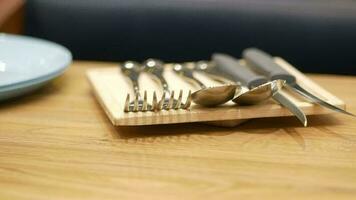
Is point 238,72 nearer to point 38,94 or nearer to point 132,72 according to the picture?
point 132,72

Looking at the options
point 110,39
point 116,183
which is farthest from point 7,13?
point 116,183

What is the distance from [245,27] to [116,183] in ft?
2.42

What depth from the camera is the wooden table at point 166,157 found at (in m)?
0.57

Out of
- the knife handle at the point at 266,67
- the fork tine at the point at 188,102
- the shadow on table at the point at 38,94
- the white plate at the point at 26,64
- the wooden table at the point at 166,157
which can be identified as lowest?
the shadow on table at the point at 38,94

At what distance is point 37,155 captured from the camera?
2.12ft

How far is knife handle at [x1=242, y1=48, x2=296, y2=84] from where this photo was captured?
2.69 ft

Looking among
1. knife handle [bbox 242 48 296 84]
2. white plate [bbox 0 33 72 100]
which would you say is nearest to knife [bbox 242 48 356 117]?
knife handle [bbox 242 48 296 84]

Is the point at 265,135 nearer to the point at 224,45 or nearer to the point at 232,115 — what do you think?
the point at 232,115

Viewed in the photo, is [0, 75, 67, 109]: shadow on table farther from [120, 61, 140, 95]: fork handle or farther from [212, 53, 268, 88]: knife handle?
[212, 53, 268, 88]: knife handle

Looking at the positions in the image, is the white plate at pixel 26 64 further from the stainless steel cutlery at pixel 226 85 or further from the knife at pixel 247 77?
the knife at pixel 247 77

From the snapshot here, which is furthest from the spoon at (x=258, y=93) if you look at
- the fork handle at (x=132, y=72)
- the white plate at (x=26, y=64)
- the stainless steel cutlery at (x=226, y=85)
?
the white plate at (x=26, y=64)

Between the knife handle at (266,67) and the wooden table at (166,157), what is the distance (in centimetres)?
8

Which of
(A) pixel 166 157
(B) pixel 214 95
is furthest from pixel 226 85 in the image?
(A) pixel 166 157

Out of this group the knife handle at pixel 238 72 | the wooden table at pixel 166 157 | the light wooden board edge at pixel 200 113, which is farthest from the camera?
the knife handle at pixel 238 72
